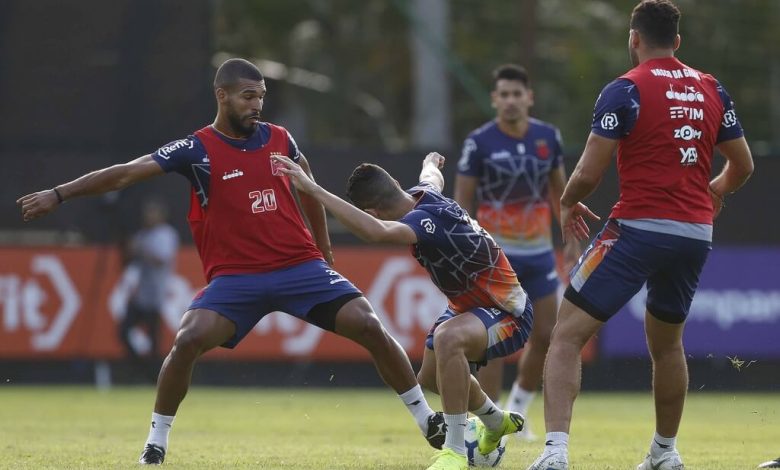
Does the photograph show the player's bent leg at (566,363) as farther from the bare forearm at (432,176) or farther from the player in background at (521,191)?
the player in background at (521,191)

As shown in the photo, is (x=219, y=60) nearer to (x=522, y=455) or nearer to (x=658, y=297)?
(x=522, y=455)

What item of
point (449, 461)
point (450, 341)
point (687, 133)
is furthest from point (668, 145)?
point (449, 461)

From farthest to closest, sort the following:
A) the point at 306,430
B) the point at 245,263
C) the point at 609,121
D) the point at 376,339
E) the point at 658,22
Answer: the point at 306,430
the point at 245,263
the point at 376,339
the point at 658,22
the point at 609,121

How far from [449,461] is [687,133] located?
223cm

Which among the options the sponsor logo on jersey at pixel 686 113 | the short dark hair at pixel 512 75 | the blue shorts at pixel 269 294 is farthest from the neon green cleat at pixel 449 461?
the short dark hair at pixel 512 75

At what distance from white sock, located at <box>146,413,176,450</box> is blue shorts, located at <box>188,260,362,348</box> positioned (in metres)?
0.58

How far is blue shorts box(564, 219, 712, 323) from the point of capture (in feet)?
26.0

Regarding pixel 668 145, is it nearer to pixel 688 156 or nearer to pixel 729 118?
pixel 688 156

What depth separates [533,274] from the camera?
11273 mm

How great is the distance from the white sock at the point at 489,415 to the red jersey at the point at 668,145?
1585 millimetres

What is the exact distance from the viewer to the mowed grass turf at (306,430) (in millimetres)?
9312

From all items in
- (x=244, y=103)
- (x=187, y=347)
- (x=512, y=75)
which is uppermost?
(x=512, y=75)

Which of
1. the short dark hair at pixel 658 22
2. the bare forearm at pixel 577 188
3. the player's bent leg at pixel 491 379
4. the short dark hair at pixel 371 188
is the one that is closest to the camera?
the bare forearm at pixel 577 188

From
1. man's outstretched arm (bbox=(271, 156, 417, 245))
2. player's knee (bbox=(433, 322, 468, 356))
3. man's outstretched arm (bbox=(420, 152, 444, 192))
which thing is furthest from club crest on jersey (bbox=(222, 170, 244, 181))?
player's knee (bbox=(433, 322, 468, 356))
